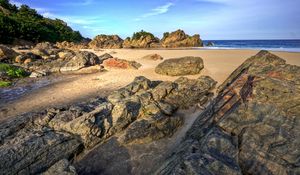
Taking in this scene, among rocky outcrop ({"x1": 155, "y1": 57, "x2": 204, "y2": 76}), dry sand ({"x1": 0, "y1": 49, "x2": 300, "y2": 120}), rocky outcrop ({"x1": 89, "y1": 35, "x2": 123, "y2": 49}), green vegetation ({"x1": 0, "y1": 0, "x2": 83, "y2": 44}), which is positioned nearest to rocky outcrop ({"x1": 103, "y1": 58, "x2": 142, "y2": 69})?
dry sand ({"x1": 0, "y1": 49, "x2": 300, "y2": 120})

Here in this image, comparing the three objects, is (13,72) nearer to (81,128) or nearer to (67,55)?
(67,55)

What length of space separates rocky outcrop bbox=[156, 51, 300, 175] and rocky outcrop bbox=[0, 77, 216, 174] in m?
1.35

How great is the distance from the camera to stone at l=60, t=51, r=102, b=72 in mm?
16750

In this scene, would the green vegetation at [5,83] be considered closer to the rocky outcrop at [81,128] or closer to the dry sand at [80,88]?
the dry sand at [80,88]

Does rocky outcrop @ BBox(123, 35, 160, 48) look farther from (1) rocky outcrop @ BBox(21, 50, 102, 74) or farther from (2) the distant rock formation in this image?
(1) rocky outcrop @ BBox(21, 50, 102, 74)

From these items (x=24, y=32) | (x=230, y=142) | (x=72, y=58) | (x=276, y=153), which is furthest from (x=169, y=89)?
(x=24, y=32)

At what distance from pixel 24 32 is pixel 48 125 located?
Answer: 118ft

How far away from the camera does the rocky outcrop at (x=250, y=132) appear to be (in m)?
4.11

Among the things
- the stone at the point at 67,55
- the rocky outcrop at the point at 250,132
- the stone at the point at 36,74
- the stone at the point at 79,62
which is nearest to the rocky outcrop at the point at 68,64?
the stone at the point at 79,62

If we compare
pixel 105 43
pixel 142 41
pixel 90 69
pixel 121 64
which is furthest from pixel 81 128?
pixel 142 41

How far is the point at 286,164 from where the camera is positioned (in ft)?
13.6

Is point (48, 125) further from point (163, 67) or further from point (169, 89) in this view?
point (163, 67)

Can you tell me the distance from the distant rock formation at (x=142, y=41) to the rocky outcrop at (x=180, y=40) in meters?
1.85

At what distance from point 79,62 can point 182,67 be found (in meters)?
8.01
